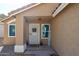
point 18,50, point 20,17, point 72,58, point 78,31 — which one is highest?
point 20,17

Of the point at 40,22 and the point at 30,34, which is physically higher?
the point at 40,22

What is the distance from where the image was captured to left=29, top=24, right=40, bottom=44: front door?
57.0 ft

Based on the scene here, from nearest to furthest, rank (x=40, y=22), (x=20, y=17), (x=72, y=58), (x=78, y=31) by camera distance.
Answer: (x=72, y=58) < (x=78, y=31) < (x=20, y=17) < (x=40, y=22)

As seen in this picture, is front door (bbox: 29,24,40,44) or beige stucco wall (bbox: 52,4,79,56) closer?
beige stucco wall (bbox: 52,4,79,56)

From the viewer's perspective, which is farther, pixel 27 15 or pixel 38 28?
pixel 38 28

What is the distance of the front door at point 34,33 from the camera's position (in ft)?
57.0

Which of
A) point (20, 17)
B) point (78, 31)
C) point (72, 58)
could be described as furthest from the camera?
point (20, 17)

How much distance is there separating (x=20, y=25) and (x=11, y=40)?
19.8 ft

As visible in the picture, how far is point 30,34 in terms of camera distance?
17.4m

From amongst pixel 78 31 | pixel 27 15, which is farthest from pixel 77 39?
pixel 27 15

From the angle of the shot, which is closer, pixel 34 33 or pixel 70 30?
pixel 70 30

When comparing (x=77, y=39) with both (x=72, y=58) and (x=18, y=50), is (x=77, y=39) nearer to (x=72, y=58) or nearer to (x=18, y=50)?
(x=72, y=58)

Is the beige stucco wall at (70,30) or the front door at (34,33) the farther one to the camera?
the front door at (34,33)

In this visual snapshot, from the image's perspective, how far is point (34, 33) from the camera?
687 inches
